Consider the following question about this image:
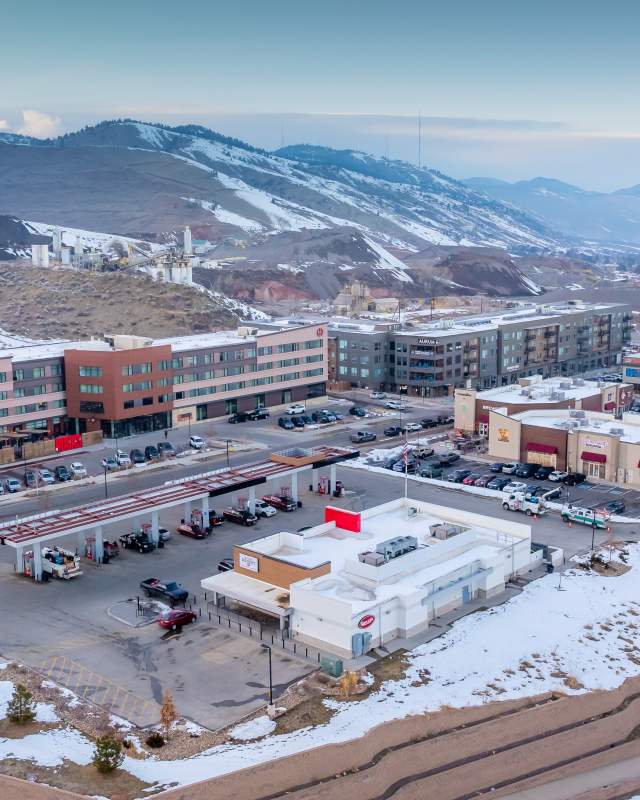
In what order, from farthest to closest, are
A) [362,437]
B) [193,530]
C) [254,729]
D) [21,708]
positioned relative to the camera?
[362,437] → [193,530] → [21,708] → [254,729]

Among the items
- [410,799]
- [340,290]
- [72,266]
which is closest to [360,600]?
[410,799]

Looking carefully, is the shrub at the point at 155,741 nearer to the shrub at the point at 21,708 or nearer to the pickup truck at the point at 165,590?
the shrub at the point at 21,708

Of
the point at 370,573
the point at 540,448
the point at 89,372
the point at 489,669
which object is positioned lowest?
the point at 489,669

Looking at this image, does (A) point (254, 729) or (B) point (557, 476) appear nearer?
(A) point (254, 729)

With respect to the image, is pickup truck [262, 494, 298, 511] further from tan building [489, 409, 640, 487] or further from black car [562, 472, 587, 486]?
tan building [489, 409, 640, 487]

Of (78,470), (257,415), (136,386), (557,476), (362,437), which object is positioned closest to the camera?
(557,476)

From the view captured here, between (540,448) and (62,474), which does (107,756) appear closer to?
(62,474)

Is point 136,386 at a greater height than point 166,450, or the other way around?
point 136,386

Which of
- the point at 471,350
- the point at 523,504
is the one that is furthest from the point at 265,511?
the point at 471,350
